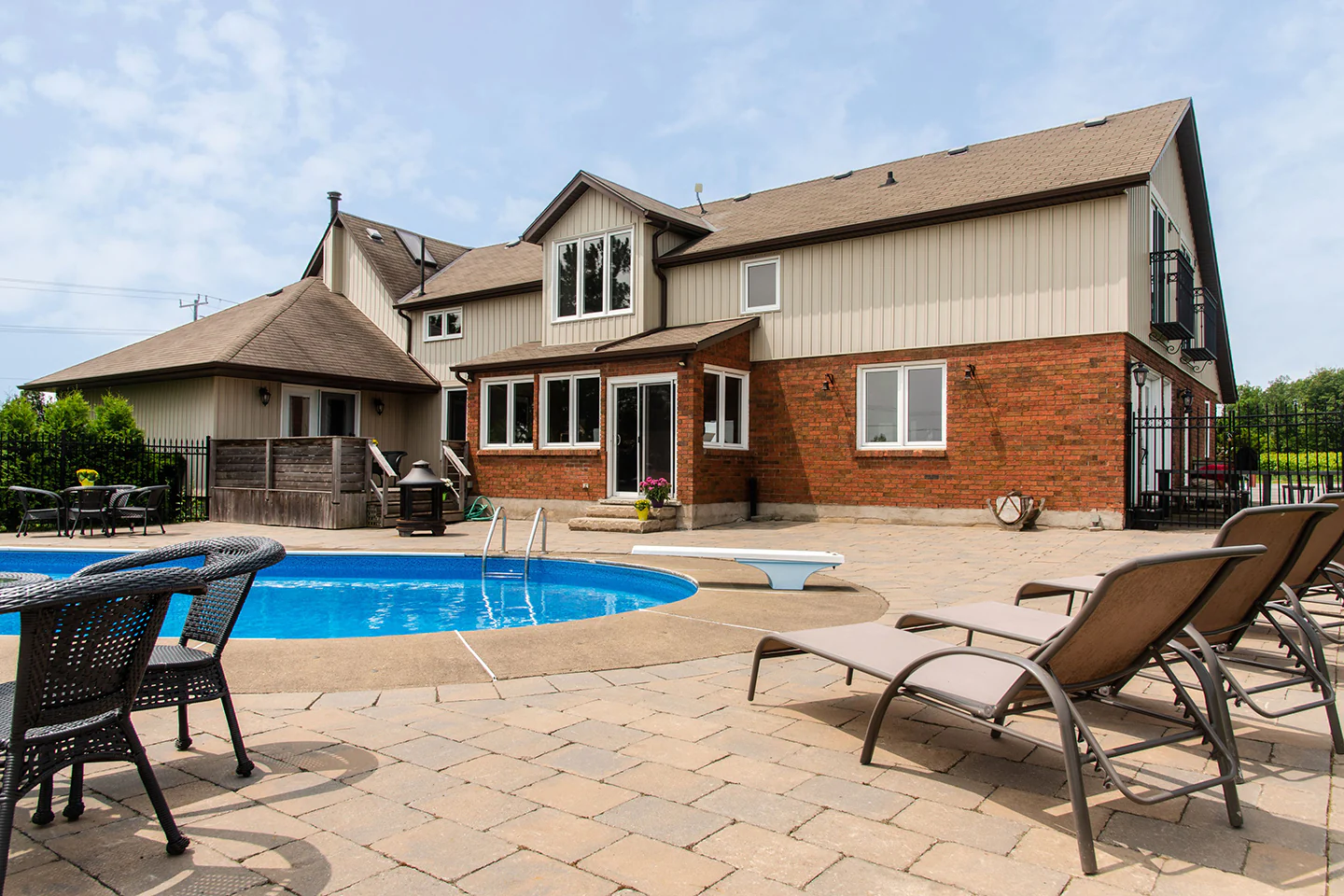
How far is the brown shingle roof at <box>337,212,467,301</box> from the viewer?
70.7 ft

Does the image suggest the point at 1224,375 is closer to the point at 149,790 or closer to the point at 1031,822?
the point at 1031,822

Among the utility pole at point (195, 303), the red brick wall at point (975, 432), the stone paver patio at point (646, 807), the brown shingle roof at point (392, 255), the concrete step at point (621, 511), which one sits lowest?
the stone paver patio at point (646, 807)

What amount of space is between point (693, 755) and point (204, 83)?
577 inches

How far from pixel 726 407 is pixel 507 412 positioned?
15.7 feet

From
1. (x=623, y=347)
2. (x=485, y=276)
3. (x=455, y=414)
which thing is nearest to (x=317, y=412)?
(x=455, y=414)

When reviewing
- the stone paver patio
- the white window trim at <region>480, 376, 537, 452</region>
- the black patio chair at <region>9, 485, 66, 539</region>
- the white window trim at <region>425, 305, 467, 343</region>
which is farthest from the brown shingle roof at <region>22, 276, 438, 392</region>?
the stone paver patio

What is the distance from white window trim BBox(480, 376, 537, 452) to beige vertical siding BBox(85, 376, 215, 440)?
545 cm

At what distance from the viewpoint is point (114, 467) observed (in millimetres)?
15367

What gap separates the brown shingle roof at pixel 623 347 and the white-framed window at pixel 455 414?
2.46 metres

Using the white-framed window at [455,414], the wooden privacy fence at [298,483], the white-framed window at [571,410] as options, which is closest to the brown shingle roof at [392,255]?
the white-framed window at [455,414]

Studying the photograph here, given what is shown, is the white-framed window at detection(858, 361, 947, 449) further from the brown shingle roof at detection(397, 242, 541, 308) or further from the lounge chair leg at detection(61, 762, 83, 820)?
the lounge chair leg at detection(61, 762, 83, 820)

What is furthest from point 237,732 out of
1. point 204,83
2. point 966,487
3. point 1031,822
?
point 204,83

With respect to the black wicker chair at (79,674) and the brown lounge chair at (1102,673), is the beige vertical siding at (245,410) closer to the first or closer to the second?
the black wicker chair at (79,674)

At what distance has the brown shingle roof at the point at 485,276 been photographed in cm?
1886
